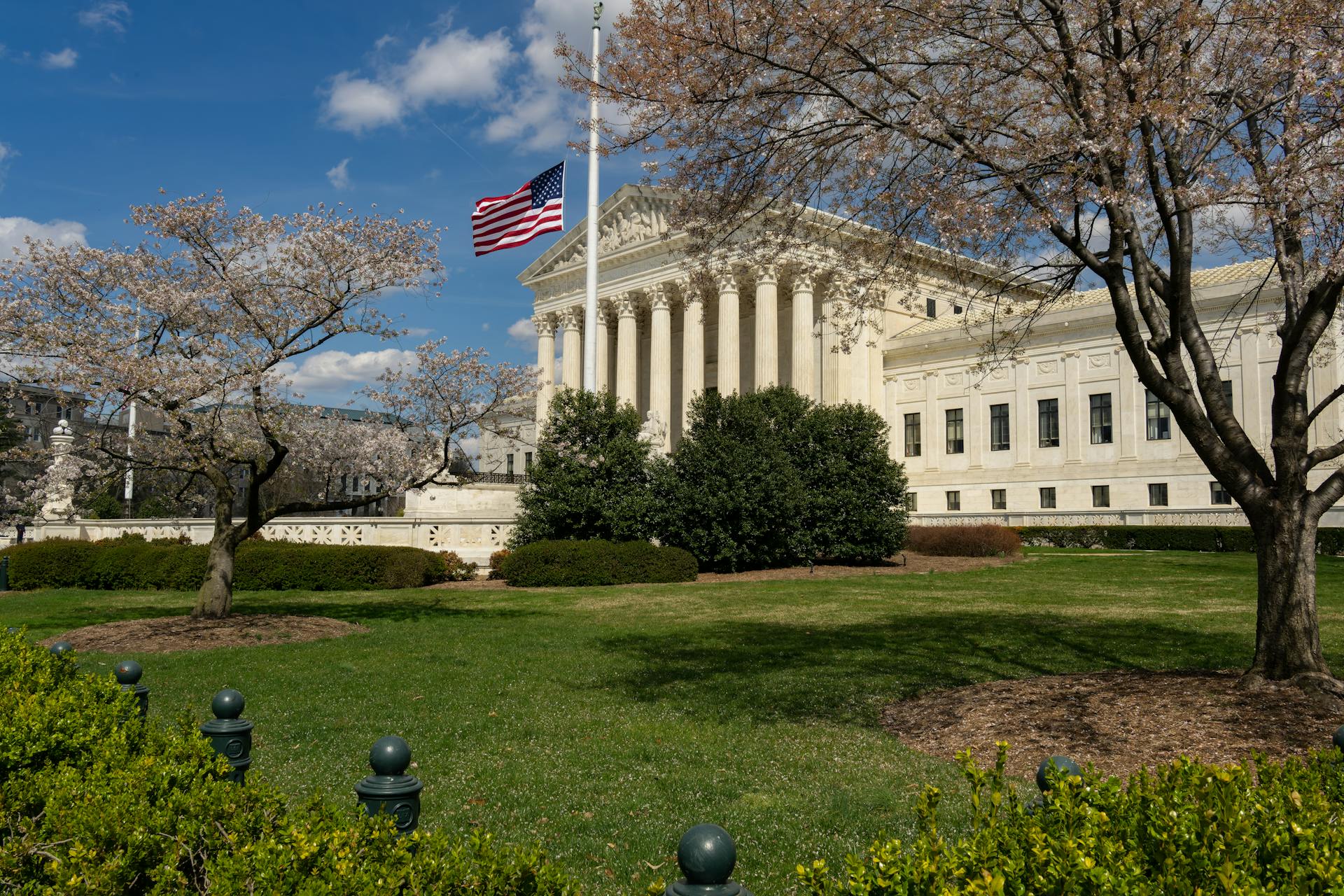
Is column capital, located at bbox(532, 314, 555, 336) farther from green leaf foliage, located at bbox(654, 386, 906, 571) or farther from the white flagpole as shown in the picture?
green leaf foliage, located at bbox(654, 386, 906, 571)

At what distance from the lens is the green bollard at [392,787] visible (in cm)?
394

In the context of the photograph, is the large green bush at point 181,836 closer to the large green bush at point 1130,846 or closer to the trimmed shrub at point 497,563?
the large green bush at point 1130,846

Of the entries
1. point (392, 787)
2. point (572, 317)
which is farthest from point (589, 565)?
point (572, 317)

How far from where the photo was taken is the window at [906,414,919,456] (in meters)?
58.1

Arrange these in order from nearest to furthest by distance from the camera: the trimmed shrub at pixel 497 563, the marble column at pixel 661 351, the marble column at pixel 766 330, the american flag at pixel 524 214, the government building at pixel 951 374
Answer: the trimmed shrub at pixel 497 563 → the american flag at pixel 524 214 → the government building at pixel 951 374 → the marble column at pixel 766 330 → the marble column at pixel 661 351

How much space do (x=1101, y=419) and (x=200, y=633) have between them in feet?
153

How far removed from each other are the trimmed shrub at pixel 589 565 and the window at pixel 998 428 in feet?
106

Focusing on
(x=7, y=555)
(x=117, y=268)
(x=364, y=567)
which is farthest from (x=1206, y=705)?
(x=7, y=555)

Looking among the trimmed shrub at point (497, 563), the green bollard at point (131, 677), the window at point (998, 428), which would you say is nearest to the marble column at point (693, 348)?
the window at point (998, 428)

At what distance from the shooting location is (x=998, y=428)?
54469 millimetres

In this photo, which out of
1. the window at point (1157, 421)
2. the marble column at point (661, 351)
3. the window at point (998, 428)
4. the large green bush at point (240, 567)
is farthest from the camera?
the marble column at point (661, 351)

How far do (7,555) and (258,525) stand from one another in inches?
664

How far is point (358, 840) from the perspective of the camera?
3.25 m

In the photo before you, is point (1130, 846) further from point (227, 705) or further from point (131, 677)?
point (131, 677)
